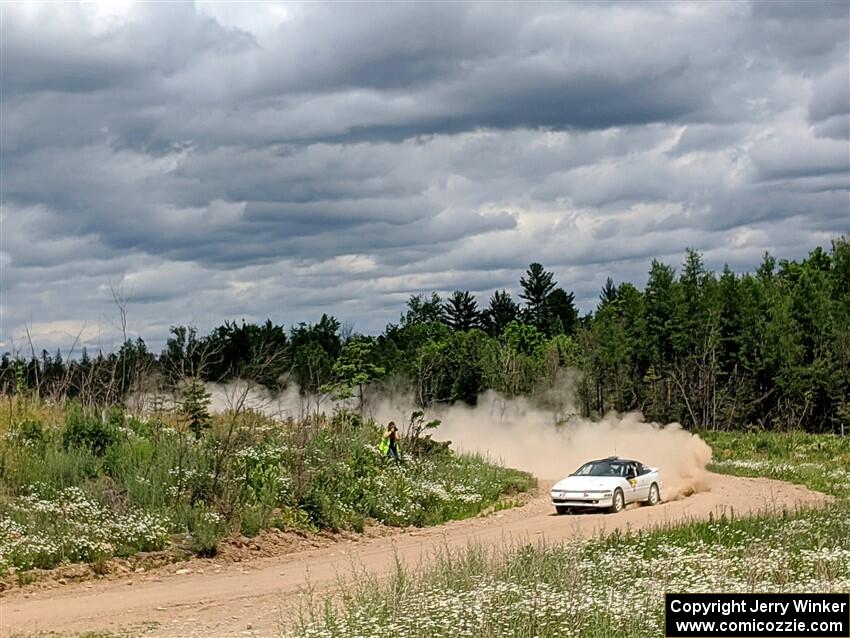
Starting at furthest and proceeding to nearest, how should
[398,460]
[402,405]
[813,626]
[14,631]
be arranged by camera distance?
[402,405], [398,460], [14,631], [813,626]

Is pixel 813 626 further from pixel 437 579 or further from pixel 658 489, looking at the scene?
pixel 658 489

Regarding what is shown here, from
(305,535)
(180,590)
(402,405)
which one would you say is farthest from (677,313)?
(180,590)

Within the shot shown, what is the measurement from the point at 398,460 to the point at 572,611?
21300 millimetres

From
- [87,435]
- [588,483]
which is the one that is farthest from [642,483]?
[87,435]

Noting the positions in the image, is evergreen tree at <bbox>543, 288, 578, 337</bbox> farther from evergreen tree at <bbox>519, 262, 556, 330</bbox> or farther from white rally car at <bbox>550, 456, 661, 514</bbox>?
white rally car at <bbox>550, 456, 661, 514</bbox>

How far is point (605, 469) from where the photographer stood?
1233 inches

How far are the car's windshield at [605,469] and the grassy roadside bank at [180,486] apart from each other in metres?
3.23

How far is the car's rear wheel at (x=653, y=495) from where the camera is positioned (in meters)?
32.2

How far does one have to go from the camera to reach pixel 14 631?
15180 mm

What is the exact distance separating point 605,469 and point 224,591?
15422mm

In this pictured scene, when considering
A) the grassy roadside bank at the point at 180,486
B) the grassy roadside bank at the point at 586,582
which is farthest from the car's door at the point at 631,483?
the grassy roadside bank at the point at 586,582

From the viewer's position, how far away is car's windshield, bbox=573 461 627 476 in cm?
3108

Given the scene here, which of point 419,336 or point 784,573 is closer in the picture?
point 784,573

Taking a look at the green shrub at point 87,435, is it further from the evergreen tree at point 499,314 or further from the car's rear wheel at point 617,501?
the evergreen tree at point 499,314
